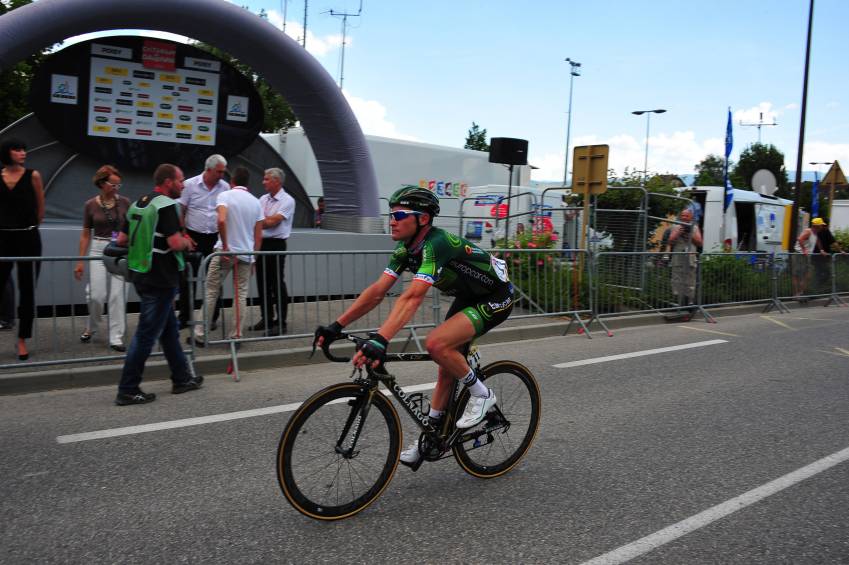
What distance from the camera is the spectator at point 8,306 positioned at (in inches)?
271

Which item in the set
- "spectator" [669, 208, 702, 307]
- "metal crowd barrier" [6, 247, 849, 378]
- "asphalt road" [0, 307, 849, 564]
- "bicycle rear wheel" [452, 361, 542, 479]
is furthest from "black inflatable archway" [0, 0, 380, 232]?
"bicycle rear wheel" [452, 361, 542, 479]

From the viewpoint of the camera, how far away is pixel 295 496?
3.51m

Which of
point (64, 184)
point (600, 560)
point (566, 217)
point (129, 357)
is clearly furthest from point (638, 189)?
point (600, 560)

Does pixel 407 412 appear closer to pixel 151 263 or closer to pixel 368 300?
pixel 368 300

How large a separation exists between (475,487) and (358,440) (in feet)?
3.09

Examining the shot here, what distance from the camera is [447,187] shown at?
2177 cm

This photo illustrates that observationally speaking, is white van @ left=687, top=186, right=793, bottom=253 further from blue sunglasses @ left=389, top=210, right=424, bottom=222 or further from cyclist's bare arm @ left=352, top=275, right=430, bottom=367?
cyclist's bare arm @ left=352, top=275, right=430, bottom=367

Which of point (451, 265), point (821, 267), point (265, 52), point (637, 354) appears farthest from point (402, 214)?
point (821, 267)

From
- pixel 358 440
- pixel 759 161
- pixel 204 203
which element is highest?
pixel 759 161

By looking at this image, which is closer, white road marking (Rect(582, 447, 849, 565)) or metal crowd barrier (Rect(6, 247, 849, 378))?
white road marking (Rect(582, 447, 849, 565))

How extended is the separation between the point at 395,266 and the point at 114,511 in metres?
1.92

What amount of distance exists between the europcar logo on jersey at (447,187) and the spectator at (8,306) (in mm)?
14678

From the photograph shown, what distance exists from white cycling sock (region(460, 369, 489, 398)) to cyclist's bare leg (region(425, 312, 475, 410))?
0.05m

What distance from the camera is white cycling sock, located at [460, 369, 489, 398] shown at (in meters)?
4.02
